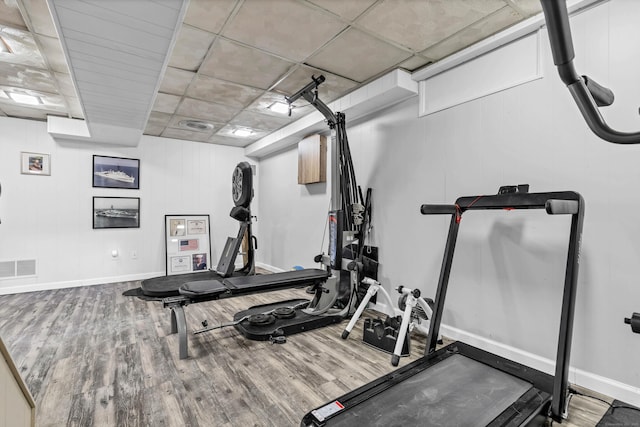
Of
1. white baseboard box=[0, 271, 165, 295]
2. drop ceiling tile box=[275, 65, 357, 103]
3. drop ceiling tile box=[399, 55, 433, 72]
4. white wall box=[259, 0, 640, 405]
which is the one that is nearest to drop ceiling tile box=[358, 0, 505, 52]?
drop ceiling tile box=[399, 55, 433, 72]

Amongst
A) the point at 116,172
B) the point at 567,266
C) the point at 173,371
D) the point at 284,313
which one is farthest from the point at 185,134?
the point at 567,266

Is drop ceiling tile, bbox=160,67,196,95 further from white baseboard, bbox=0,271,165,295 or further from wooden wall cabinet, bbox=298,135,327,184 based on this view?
white baseboard, bbox=0,271,165,295

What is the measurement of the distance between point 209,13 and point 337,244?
242 centimetres

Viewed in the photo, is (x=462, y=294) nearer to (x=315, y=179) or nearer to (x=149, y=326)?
(x=315, y=179)

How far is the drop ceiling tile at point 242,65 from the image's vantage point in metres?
2.75

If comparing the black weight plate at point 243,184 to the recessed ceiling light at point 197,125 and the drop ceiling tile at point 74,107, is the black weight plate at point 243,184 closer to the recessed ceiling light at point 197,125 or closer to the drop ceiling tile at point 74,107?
the recessed ceiling light at point 197,125

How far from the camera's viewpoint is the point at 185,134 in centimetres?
555

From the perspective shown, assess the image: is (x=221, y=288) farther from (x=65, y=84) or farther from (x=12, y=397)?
(x=65, y=84)

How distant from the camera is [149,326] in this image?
3.29 meters

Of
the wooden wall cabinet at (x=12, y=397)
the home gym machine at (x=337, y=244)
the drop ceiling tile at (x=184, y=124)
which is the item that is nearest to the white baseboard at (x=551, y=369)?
the home gym machine at (x=337, y=244)

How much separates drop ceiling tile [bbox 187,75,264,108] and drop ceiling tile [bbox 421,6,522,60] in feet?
6.53

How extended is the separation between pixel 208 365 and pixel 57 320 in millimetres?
2277

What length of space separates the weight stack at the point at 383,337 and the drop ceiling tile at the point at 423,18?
2.52 meters

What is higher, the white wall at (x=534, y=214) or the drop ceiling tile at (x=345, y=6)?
the drop ceiling tile at (x=345, y=6)
